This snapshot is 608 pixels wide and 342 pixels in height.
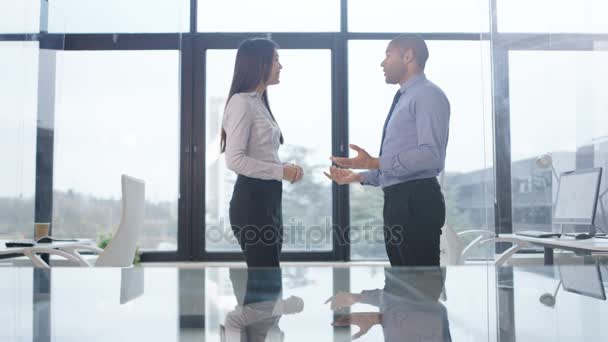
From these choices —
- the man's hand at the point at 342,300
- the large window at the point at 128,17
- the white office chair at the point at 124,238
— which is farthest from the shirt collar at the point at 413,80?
the large window at the point at 128,17

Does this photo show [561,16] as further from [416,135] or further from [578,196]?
[416,135]

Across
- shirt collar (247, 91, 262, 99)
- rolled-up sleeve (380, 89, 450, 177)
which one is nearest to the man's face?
rolled-up sleeve (380, 89, 450, 177)

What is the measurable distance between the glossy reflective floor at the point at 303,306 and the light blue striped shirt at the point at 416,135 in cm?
116

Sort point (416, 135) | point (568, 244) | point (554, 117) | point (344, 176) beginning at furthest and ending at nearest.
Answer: point (554, 117), point (568, 244), point (344, 176), point (416, 135)

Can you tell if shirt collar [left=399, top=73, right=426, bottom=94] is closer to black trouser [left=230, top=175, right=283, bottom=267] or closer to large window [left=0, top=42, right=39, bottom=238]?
black trouser [left=230, top=175, right=283, bottom=267]

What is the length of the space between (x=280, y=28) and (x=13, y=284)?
14.7 ft

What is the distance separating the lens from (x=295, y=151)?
4656 millimetres

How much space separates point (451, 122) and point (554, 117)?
237cm

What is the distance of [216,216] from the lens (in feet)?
15.3

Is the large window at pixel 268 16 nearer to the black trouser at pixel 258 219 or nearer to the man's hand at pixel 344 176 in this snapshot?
the man's hand at pixel 344 176

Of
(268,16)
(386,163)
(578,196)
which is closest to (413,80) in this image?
(386,163)

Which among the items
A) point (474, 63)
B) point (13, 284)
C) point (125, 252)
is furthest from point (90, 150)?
point (13, 284)

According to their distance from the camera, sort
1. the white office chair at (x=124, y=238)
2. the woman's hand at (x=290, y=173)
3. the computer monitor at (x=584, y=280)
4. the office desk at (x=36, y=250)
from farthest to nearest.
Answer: the white office chair at (x=124, y=238) < the office desk at (x=36, y=250) < the woman's hand at (x=290, y=173) < the computer monitor at (x=584, y=280)

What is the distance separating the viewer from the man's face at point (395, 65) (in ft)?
6.18
